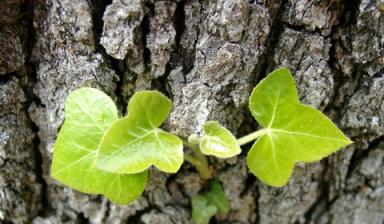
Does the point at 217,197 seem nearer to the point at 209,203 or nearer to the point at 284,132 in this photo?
the point at 209,203

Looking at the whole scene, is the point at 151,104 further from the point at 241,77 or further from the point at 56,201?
the point at 56,201

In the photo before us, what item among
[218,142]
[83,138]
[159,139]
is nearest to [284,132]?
[218,142]

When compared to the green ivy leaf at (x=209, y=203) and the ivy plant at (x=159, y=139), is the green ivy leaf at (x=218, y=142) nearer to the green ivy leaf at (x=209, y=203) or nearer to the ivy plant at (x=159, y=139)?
the ivy plant at (x=159, y=139)

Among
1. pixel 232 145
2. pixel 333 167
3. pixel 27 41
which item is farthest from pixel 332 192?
pixel 27 41

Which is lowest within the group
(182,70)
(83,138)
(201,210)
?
(201,210)

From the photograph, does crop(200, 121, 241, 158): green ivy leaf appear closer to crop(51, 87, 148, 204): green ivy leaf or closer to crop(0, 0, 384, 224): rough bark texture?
crop(0, 0, 384, 224): rough bark texture
